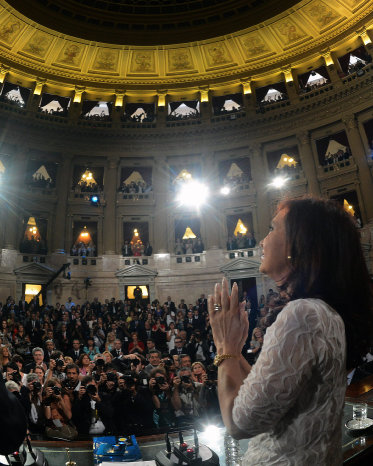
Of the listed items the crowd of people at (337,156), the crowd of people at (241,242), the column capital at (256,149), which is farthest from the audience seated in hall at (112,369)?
the column capital at (256,149)

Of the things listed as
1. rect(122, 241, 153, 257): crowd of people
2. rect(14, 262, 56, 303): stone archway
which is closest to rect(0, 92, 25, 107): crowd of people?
rect(14, 262, 56, 303): stone archway

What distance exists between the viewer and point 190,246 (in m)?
21.6

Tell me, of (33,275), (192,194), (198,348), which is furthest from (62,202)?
(198,348)

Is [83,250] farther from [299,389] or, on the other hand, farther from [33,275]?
[299,389]

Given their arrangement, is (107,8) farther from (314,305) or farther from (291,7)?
(314,305)

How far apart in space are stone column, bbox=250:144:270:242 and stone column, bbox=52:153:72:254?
1150 cm

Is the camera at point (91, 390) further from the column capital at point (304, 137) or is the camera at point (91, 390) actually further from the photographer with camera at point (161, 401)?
the column capital at point (304, 137)

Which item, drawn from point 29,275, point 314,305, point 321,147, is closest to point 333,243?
point 314,305

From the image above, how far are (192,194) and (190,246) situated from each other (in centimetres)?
314

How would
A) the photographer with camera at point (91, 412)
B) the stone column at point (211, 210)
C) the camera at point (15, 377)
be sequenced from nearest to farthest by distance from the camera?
the photographer with camera at point (91, 412), the camera at point (15, 377), the stone column at point (211, 210)

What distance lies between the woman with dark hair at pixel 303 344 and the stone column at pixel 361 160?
64.0 feet

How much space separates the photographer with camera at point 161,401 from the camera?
461 cm

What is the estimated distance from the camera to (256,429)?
3.89 ft

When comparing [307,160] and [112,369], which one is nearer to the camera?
[112,369]
